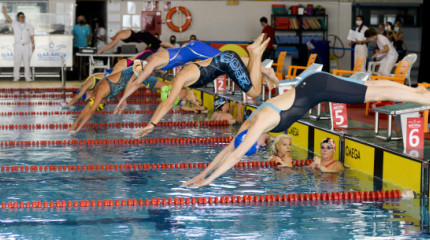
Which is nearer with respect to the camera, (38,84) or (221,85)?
(221,85)

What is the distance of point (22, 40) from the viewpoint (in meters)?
17.6

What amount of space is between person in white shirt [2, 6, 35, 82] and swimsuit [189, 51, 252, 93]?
1129 cm

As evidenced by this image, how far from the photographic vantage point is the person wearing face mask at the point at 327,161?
7105 mm

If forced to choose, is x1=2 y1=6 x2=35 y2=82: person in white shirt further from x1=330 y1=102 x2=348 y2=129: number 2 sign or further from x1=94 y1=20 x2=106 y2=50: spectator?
x1=330 y1=102 x2=348 y2=129: number 2 sign

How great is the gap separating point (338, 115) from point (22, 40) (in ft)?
37.9

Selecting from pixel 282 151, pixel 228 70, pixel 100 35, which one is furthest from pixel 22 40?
pixel 282 151

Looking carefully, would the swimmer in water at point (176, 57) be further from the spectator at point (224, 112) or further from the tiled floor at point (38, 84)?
the tiled floor at point (38, 84)

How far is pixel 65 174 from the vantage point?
7141 millimetres

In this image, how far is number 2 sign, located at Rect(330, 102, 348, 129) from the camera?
27.1 ft

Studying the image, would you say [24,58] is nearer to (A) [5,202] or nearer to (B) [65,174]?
(B) [65,174]

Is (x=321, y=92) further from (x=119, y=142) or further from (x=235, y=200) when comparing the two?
(x=119, y=142)

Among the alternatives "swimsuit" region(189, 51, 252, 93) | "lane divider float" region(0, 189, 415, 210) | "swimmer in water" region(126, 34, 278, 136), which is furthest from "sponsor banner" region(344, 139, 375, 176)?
"swimsuit" region(189, 51, 252, 93)

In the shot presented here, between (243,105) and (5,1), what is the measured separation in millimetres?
10068

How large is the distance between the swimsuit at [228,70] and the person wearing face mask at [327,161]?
39.3 inches
